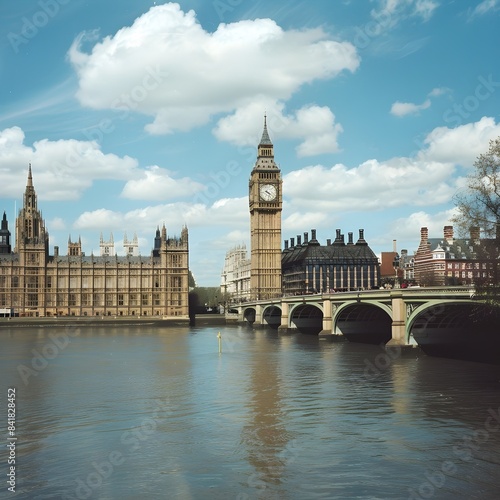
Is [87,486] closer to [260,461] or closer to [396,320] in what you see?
[260,461]

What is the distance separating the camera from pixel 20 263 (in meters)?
146

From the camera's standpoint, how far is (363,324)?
8425 centimetres

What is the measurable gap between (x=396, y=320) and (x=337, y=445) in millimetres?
34073

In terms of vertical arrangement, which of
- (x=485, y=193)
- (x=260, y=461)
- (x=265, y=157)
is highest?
(x=265, y=157)

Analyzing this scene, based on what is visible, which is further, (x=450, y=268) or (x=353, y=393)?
(x=450, y=268)

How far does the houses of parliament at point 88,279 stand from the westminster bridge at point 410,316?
5702 cm

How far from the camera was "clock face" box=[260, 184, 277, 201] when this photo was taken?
553 ft

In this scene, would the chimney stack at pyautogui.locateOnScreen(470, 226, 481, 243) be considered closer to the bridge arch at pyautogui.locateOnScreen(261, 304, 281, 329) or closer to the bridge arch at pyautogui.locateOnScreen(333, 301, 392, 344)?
the bridge arch at pyautogui.locateOnScreen(333, 301, 392, 344)

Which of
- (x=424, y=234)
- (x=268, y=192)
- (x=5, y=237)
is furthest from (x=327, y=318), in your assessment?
(x=5, y=237)

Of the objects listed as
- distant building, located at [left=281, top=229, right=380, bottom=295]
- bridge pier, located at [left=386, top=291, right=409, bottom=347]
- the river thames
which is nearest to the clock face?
distant building, located at [left=281, top=229, right=380, bottom=295]

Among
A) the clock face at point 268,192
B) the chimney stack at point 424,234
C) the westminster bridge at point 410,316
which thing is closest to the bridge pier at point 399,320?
the westminster bridge at point 410,316

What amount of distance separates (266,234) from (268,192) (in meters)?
10.4

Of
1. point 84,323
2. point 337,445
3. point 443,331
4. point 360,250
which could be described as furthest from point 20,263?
point 337,445

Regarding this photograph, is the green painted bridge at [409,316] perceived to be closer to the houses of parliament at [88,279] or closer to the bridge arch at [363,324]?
the bridge arch at [363,324]
